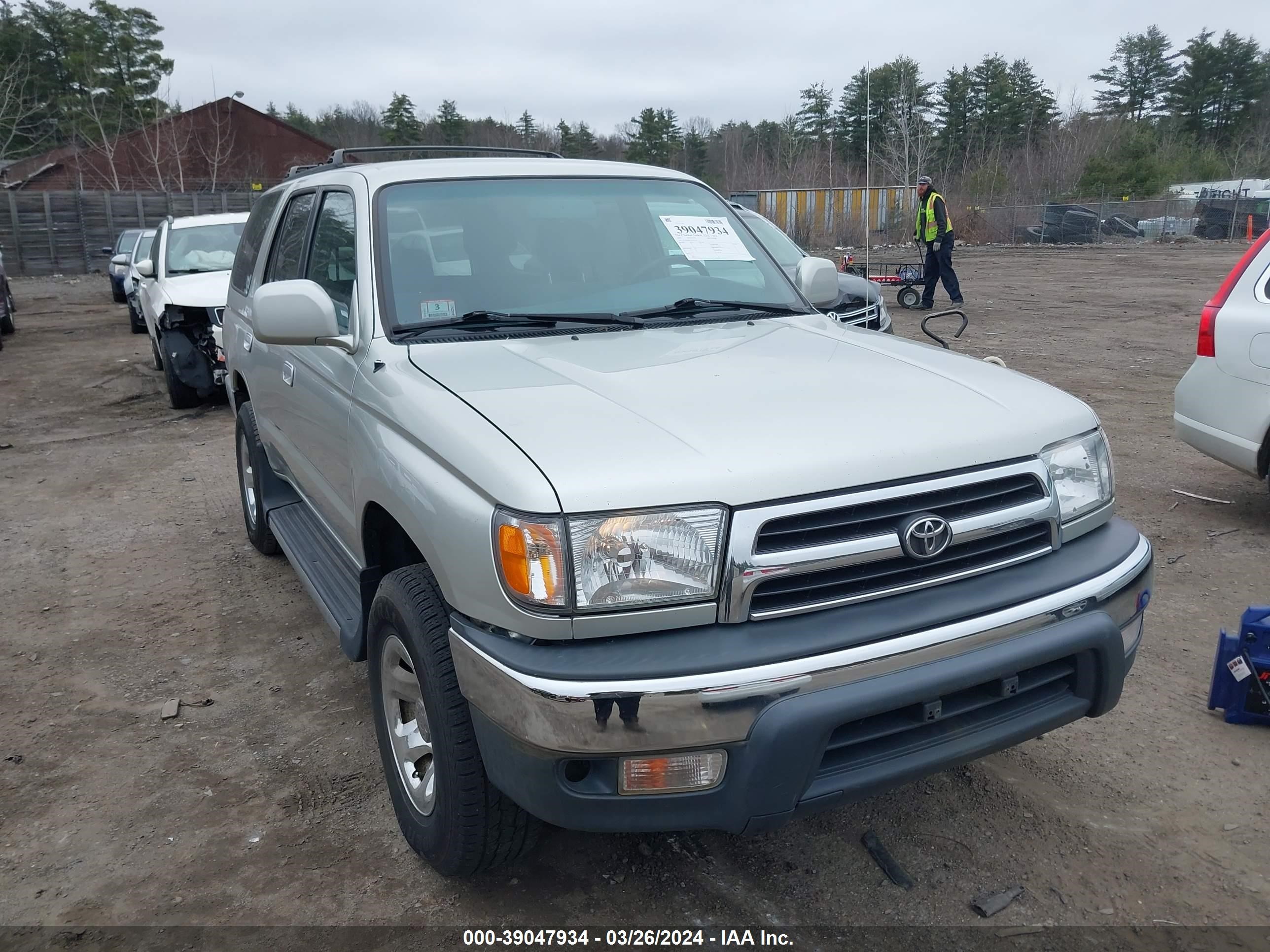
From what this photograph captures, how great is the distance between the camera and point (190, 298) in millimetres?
9352

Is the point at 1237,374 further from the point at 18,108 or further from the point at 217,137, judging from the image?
the point at 18,108

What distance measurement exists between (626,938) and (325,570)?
6.37 feet

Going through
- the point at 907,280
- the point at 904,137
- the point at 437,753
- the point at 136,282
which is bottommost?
the point at 437,753

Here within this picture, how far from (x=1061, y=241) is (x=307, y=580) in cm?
3667

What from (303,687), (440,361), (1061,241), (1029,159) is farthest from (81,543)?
(1029,159)

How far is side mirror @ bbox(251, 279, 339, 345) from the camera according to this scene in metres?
3.05

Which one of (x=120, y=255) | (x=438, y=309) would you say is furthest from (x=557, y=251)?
(x=120, y=255)

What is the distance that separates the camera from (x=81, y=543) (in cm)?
592

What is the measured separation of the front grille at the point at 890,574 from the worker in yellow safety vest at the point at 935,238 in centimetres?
1345

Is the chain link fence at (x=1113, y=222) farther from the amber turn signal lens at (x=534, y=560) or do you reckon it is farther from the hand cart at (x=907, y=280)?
the amber turn signal lens at (x=534, y=560)

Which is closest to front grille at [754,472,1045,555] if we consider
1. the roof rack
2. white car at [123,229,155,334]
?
Result: the roof rack

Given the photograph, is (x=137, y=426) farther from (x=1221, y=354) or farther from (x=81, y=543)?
(x=1221, y=354)

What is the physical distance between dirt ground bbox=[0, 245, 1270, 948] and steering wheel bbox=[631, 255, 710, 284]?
6.32 feet

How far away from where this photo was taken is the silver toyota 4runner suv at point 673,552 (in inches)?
82.3
